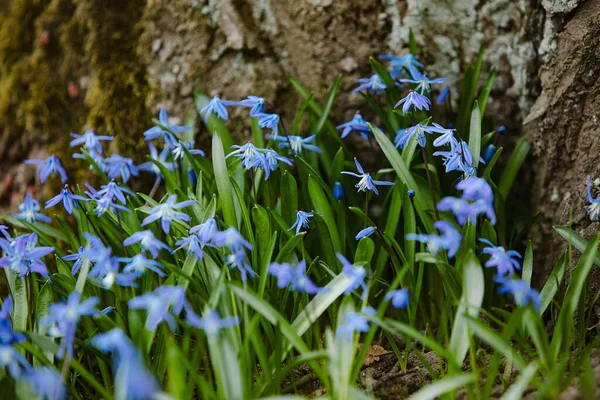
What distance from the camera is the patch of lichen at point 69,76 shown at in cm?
357

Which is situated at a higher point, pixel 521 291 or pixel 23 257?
pixel 23 257

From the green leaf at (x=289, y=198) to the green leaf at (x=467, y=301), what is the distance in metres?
0.90

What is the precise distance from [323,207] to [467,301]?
2.72 feet

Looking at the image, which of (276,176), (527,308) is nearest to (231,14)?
(276,176)

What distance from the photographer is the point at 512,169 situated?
9.93 ft

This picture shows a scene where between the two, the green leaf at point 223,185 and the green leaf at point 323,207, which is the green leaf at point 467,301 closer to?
the green leaf at point 323,207

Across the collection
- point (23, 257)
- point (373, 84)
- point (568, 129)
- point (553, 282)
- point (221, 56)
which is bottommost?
point (553, 282)

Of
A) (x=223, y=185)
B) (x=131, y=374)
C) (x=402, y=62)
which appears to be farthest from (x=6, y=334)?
(x=402, y=62)

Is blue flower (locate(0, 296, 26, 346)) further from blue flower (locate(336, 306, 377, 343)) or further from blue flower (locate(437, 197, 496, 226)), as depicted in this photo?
blue flower (locate(437, 197, 496, 226))

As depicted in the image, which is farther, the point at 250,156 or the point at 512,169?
the point at 512,169

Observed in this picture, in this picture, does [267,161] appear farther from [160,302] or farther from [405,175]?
[160,302]

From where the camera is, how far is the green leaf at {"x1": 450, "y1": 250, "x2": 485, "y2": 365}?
212 cm

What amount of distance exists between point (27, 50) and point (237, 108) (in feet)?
4.65

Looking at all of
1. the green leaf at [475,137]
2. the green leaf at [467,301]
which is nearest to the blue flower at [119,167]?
the green leaf at [475,137]
